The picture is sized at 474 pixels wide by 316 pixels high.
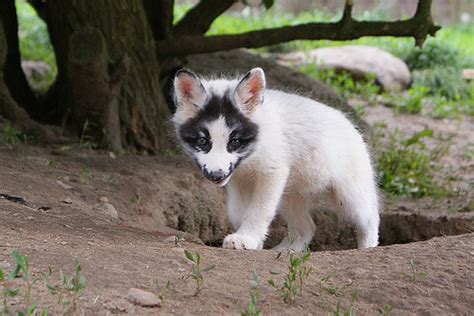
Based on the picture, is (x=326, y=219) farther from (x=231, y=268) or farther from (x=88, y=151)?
(x=231, y=268)

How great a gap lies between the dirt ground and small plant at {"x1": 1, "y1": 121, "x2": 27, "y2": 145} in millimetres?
170

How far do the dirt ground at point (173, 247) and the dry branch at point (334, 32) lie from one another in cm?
114

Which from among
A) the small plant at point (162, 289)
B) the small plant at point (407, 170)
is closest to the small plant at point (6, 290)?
the small plant at point (162, 289)

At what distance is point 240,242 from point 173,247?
0.73m

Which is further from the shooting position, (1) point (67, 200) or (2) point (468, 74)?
(2) point (468, 74)

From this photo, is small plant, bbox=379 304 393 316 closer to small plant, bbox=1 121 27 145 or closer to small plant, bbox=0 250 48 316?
small plant, bbox=0 250 48 316

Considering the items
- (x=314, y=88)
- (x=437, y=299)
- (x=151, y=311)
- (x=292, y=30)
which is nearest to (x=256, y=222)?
(x=437, y=299)

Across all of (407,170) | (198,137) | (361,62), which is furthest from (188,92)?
(361,62)

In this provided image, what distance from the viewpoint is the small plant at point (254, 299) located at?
11.2 ft

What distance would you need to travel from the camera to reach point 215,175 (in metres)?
4.76

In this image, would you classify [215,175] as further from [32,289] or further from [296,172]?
[32,289]

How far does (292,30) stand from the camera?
24.2 feet

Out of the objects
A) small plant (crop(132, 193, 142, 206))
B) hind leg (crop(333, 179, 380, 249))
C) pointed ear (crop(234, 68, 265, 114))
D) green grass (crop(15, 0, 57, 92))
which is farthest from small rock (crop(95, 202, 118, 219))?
green grass (crop(15, 0, 57, 92))

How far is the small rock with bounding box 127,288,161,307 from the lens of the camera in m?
3.47
